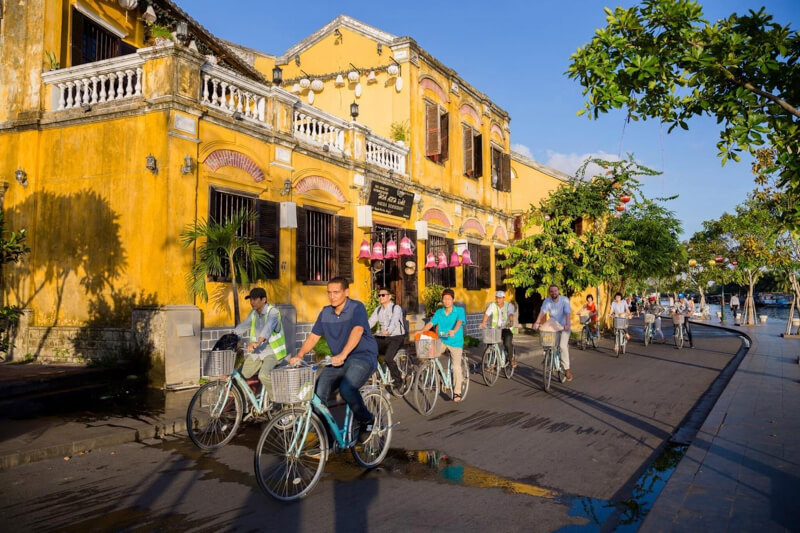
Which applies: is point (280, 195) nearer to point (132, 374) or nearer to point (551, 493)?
point (132, 374)

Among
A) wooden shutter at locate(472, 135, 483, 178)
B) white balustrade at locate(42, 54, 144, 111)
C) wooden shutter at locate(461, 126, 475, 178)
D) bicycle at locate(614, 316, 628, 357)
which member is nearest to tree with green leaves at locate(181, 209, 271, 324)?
white balustrade at locate(42, 54, 144, 111)

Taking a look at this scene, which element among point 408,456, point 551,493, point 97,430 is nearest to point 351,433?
point 408,456

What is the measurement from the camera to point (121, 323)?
10.7 m

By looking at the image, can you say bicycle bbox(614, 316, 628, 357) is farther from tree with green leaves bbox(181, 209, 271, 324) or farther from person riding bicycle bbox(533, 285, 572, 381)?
tree with green leaves bbox(181, 209, 271, 324)

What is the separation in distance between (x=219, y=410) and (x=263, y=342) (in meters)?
0.97

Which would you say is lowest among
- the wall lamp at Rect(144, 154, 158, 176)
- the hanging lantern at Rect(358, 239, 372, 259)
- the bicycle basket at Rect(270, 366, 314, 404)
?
the bicycle basket at Rect(270, 366, 314, 404)

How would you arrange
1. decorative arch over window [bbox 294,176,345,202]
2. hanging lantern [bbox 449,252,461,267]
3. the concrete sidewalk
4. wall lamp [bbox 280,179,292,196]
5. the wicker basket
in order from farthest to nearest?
hanging lantern [bbox 449,252,461,267] < decorative arch over window [bbox 294,176,345,202] < wall lamp [bbox 280,179,292,196] < the wicker basket < the concrete sidewalk

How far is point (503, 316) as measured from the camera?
12.0m

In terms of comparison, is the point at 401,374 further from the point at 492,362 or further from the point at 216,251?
the point at 216,251

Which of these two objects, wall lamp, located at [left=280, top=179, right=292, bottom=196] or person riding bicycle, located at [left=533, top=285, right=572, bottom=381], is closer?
person riding bicycle, located at [left=533, top=285, right=572, bottom=381]

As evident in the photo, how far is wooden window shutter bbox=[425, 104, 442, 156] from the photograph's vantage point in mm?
20016

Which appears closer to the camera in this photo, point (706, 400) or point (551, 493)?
point (551, 493)

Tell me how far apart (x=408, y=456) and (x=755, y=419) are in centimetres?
496

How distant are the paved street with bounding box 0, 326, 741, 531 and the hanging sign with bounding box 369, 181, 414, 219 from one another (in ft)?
29.3
